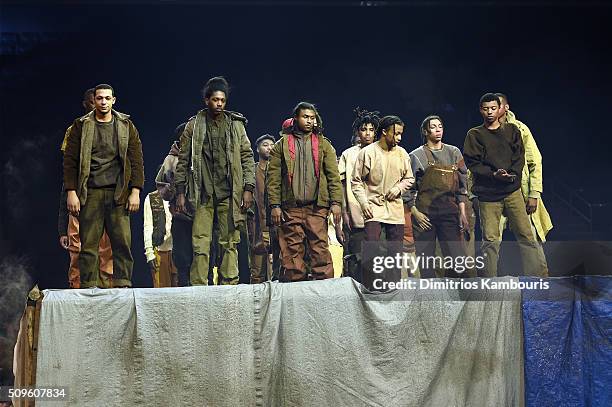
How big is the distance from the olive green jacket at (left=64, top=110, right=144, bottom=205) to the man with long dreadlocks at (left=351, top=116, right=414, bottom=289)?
6.19 ft

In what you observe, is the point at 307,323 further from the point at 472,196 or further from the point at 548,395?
the point at 472,196

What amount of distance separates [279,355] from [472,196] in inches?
105

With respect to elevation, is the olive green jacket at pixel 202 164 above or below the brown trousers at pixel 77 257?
above

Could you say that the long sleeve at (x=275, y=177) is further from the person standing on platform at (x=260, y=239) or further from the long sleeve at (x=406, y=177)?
the person standing on platform at (x=260, y=239)

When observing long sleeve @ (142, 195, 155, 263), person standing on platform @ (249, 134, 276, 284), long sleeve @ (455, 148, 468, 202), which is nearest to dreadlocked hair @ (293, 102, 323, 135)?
person standing on platform @ (249, 134, 276, 284)

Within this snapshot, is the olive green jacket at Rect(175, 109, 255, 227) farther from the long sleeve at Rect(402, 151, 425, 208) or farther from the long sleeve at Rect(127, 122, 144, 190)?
the long sleeve at Rect(402, 151, 425, 208)

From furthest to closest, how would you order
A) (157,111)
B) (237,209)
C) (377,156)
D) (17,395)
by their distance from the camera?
(157,111) → (377,156) → (237,209) → (17,395)

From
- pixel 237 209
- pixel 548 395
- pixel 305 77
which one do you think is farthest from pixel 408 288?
pixel 305 77

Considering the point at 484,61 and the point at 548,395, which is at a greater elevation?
the point at 484,61

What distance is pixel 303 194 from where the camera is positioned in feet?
26.5

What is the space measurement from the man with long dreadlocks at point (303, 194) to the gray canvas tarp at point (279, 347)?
107 cm

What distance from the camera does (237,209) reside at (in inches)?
316

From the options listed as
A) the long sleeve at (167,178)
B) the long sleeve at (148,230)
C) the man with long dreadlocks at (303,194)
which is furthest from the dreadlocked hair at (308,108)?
the long sleeve at (148,230)

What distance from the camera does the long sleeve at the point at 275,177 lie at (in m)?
8.11
